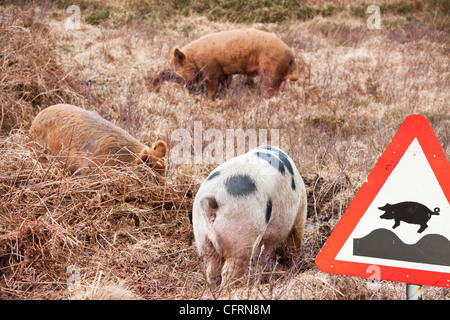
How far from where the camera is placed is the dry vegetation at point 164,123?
2.79m

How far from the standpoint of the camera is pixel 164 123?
18.6 feet

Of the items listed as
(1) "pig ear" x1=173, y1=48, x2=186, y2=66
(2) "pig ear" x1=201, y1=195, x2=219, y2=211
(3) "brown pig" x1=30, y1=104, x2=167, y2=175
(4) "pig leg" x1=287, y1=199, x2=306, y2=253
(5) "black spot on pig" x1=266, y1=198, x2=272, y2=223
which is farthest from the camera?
(1) "pig ear" x1=173, y1=48, x2=186, y2=66

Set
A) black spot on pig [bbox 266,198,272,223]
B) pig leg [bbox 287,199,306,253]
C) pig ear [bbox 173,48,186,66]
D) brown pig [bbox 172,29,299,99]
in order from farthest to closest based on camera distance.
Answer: brown pig [bbox 172,29,299,99]
pig ear [bbox 173,48,186,66]
pig leg [bbox 287,199,306,253]
black spot on pig [bbox 266,198,272,223]

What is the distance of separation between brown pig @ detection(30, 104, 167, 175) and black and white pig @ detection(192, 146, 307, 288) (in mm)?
1181

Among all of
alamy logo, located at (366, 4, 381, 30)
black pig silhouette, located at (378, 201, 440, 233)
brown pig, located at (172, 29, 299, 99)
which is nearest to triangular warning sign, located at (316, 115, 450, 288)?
black pig silhouette, located at (378, 201, 440, 233)

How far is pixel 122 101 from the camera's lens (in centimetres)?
649

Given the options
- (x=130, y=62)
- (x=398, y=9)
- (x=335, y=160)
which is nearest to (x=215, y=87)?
(x=130, y=62)

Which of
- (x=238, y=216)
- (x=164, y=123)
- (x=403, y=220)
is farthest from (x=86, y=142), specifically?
(x=403, y=220)

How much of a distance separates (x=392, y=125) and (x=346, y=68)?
2710 mm

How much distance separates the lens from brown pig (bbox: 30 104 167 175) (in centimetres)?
382

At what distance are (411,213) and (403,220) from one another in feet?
0.19

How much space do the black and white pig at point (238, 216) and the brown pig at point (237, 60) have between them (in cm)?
486

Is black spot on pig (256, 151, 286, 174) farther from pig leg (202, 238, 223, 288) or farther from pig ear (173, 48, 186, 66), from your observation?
pig ear (173, 48, 186, 66)

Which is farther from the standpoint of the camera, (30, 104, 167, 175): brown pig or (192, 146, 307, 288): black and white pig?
(30, 104, 167, 175): brown pig
